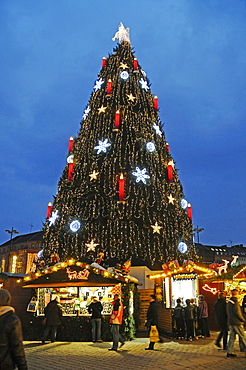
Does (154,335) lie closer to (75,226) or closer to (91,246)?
(91,246)

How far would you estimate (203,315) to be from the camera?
14.5m

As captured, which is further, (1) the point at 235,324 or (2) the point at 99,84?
(2) the point at 99,84

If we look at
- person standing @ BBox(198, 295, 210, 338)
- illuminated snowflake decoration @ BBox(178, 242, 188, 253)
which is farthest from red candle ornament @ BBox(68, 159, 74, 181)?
person standing @ BBox(198, 295, 210, 338)

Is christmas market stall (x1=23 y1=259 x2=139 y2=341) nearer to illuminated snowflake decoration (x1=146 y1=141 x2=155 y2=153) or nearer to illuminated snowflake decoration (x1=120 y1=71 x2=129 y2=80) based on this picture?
illuminated snowflake decoration (x1=146 y1=141 x2=155 y2=153)

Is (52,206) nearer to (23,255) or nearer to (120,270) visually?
(120,270)

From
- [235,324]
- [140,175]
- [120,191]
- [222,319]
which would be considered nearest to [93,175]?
[120,191]

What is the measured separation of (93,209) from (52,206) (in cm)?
399

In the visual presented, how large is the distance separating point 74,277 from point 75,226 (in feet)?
23.1

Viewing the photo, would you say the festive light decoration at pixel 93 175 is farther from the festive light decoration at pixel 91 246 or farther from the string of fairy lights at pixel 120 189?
the festive light decoration at pixel 91 246

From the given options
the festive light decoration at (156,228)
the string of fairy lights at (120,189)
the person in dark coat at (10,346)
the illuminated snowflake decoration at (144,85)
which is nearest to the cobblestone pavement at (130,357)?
the person in dark coat at (10,346)

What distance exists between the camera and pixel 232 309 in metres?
9.35

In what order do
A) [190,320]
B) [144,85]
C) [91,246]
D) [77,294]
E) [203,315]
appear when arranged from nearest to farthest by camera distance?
1. [190,320]
2. [77,294]
3. [203,315]
4. [91,246]
5. [144,85]

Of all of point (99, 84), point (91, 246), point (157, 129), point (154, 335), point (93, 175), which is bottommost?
point (154, 335)

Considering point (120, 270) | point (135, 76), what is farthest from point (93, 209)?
point (135, 76)
